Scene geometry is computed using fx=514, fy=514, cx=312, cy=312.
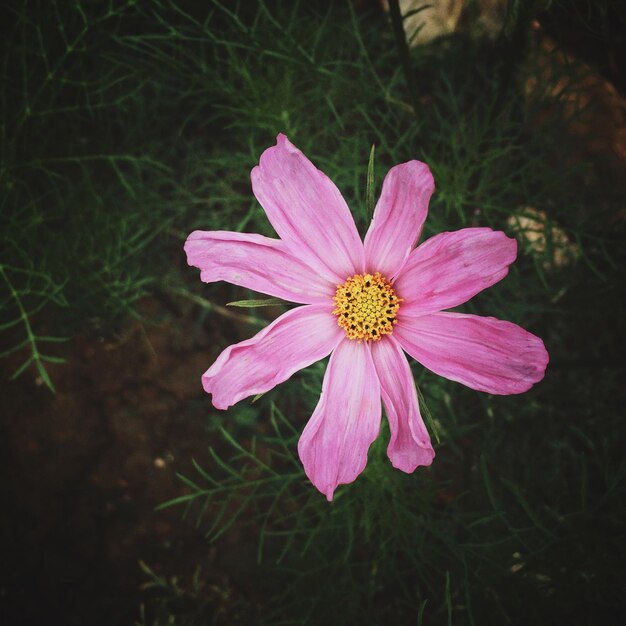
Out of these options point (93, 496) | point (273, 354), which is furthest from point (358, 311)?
point (93, 496)

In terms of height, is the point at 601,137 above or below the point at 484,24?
below

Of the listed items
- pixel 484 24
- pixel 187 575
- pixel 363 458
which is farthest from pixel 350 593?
pixel 484 24

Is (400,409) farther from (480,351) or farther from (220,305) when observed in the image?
(220,305)

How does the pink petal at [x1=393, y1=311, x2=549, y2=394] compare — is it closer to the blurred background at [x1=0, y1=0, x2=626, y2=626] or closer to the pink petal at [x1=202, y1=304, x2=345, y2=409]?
the pink petal at [x1=202, y1=304, x2=345, y2=409]

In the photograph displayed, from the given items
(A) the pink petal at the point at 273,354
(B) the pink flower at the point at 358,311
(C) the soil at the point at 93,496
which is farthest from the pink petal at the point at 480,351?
(C) the soil at the point at 93,496

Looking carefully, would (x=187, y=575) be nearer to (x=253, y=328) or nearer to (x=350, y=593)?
(x=350, y=593)

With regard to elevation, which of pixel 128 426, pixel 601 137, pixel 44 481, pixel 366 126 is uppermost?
pixel 601 137
